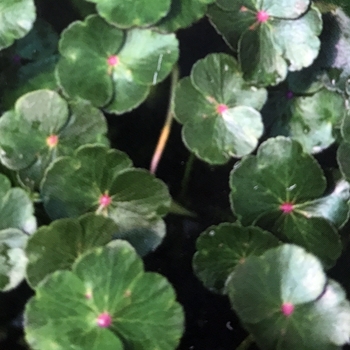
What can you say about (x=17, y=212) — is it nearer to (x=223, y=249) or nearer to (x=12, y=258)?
(x=12, y=258)

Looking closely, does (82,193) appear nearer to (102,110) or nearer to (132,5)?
(102,110)

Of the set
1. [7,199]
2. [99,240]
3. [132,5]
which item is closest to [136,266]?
[99,240]

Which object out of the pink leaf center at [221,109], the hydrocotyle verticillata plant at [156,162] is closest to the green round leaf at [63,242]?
the hydrocotyle verticillata plant at [156,162]

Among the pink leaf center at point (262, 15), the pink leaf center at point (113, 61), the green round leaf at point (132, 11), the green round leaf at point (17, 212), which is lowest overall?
the green round leaf at point (17, 212)

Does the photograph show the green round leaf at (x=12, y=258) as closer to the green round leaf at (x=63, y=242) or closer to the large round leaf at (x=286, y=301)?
the green round leaf at (x=63, y=242)

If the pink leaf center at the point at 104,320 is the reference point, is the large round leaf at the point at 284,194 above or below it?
above

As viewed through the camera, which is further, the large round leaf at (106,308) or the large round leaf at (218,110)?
the large round leaf at (218,110)
